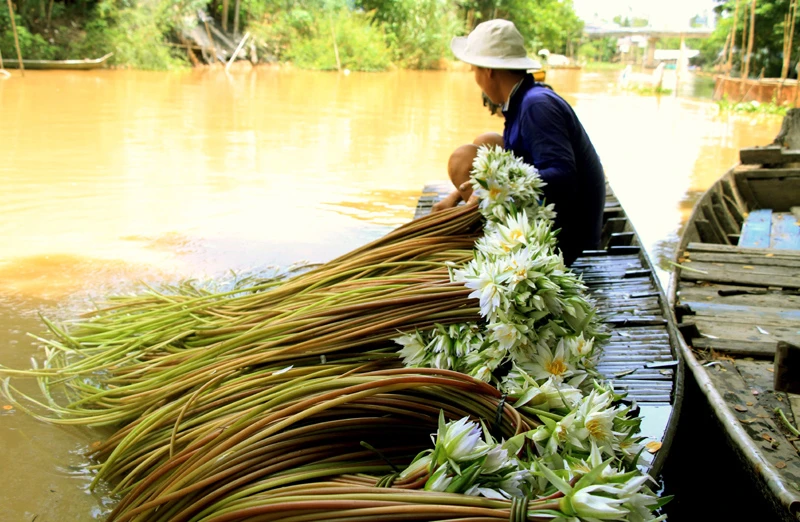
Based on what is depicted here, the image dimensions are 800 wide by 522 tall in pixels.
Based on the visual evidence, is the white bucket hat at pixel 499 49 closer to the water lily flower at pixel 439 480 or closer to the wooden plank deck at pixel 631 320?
the wooden plank deck at pixel 631 320

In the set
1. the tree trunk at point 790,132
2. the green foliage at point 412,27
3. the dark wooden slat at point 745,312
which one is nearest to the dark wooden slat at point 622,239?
the dark wooden slat at point 745,312

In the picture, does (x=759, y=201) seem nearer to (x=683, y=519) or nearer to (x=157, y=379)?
(x=683, y=519)

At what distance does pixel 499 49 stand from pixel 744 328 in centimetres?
153

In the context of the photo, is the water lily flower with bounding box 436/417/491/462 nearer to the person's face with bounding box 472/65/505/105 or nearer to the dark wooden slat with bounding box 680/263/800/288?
the person's face with bounding box 472/65/505/105

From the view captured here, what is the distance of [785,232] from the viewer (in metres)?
4.86

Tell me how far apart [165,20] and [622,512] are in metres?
22.9

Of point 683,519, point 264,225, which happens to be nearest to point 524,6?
point 264,225

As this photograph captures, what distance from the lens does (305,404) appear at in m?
1.42

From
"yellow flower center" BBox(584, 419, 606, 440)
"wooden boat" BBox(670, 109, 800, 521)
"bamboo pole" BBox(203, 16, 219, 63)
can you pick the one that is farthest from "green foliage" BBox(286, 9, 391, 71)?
"yellow flower center" BBox(584, 419, 606, 440)

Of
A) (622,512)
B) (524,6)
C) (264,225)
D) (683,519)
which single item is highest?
(524,6)

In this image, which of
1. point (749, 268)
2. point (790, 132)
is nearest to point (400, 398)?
point (749, 268)

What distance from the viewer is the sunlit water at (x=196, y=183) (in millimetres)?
3633

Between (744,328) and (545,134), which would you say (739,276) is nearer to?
(744,328)

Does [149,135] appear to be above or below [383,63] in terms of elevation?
below
